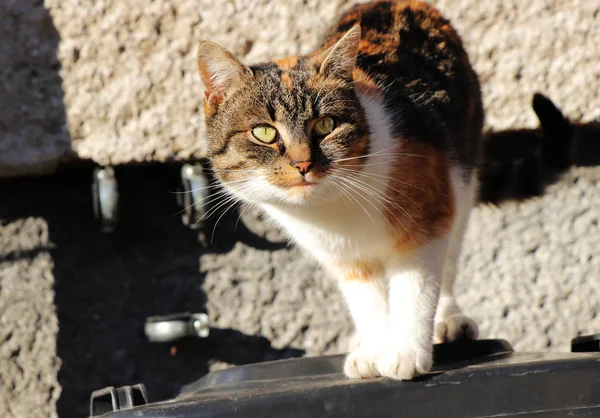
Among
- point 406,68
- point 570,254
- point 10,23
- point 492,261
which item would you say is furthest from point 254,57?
point 570,254

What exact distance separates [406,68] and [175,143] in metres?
0.69

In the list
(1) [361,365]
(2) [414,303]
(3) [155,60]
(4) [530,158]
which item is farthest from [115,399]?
(4) [530,158]

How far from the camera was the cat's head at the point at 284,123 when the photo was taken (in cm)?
145

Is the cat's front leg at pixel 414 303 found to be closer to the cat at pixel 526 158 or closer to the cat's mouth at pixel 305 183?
the cat's mouth at pixel 305 183

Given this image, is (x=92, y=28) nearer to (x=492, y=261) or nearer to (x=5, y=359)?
(x=5, y=359)

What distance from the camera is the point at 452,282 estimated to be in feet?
6.30

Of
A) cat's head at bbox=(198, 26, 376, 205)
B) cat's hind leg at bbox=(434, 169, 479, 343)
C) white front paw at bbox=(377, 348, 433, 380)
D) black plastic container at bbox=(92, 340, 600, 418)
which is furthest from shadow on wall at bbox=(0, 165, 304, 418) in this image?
black plastic container at bbox=(92, 340, 600, 418)

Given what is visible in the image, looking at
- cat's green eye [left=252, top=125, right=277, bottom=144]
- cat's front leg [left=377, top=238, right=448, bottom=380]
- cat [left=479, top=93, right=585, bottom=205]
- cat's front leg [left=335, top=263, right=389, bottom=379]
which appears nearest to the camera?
cat's front leg [left=377, top=238, right=448, bottom=380]

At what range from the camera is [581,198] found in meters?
2.14

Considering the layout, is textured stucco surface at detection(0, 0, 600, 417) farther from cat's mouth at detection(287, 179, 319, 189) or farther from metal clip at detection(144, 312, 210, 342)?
cat's mouth at detection(287, 179, 319, 189)

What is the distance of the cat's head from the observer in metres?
1.45

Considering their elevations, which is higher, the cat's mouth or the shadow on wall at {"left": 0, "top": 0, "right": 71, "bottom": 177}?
the shadow on wall at {"left": 0, "top": 0, "right": 71, "bottom": 177}

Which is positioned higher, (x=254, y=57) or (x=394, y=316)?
(x=254, y=57)

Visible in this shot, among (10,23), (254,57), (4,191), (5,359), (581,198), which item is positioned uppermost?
(10,23)
